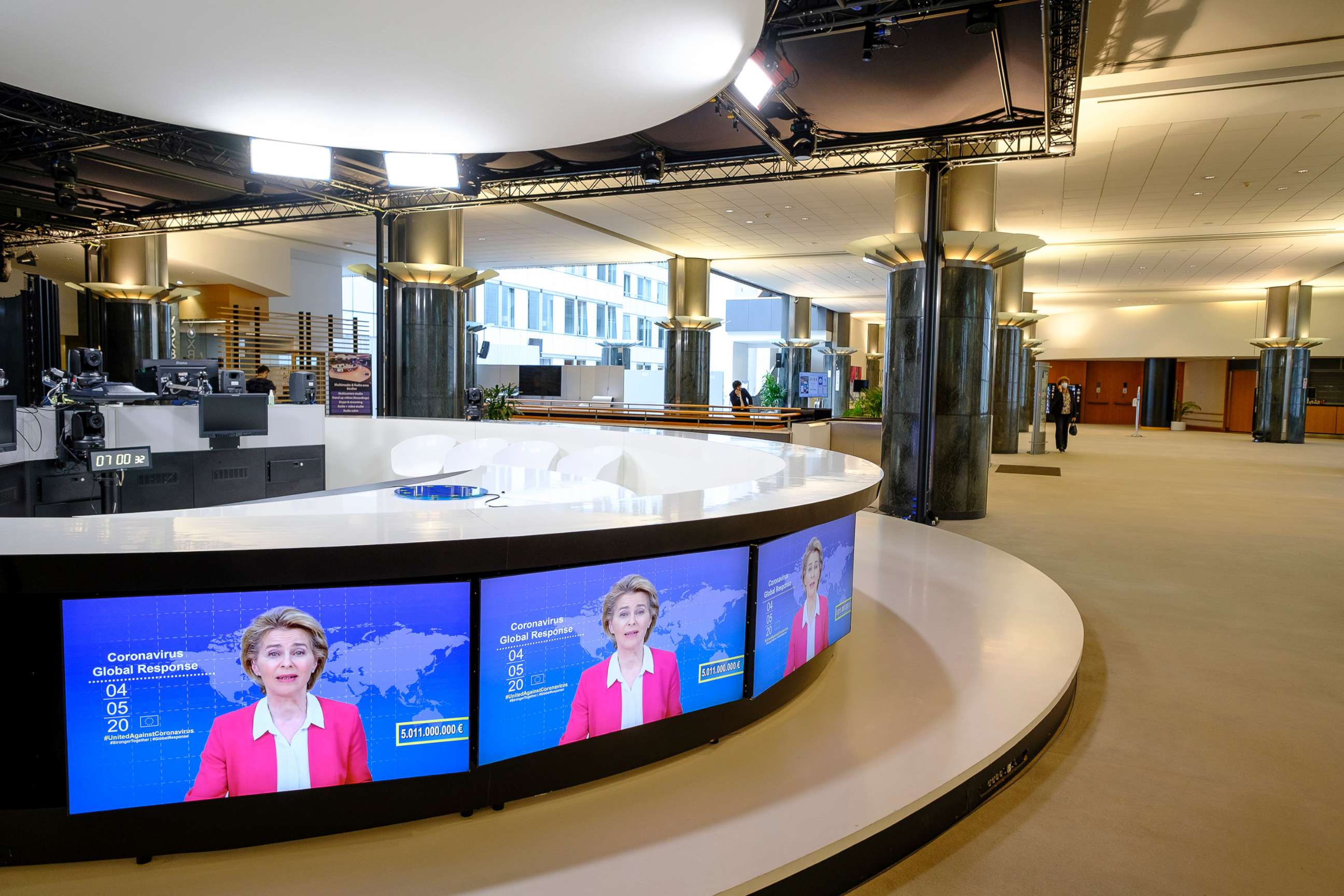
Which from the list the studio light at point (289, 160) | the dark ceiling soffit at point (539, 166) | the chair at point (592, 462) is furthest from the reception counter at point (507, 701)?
the dark ceiling soffit at point (539, 166)

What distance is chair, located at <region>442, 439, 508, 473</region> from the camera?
23.5ft

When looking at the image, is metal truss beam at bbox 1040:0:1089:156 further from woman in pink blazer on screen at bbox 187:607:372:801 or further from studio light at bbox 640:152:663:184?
woman in pink blazer on screen at bbox 187:607:372:801

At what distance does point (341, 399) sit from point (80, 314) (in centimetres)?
1369

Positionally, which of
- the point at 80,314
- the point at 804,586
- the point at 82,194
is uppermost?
the point at 82,194

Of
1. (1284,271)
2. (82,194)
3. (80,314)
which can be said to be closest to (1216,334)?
(1284,271)

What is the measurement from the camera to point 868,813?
2.31 m

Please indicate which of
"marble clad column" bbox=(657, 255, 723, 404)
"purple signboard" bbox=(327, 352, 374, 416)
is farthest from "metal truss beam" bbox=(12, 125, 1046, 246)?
"marble clad column" bbox=(657, 255, 723, 404)

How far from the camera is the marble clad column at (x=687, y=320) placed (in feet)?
62.9

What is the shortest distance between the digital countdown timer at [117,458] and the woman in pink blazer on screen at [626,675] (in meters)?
4.68

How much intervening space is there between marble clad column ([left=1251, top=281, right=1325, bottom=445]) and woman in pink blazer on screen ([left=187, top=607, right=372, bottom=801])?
2636 centimetres

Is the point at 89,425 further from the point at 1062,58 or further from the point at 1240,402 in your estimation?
the point at 1240,402

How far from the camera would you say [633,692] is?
2508mm

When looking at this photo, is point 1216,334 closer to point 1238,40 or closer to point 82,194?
point 1238,40

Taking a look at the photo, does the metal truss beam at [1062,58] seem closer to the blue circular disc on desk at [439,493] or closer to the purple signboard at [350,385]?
the blue circular disc on desk at [439,493]
